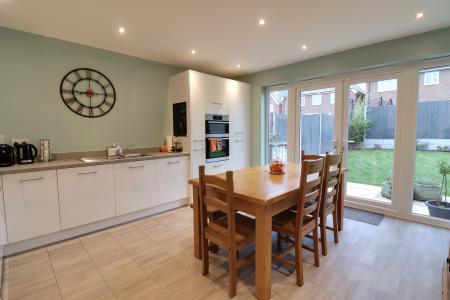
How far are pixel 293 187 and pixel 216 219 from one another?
78 centimetres

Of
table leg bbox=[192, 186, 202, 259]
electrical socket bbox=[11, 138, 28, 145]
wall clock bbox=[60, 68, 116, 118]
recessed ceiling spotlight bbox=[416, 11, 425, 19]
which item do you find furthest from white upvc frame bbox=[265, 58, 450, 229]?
electrical socket bbox=[11, 138, 28, 145]

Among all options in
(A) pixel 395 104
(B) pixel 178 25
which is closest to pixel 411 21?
(A) pixel 395 104

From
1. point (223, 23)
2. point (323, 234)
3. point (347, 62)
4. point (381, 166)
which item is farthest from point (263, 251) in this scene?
point (347, 62)

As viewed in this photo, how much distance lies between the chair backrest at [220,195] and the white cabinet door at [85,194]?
1.59 metres

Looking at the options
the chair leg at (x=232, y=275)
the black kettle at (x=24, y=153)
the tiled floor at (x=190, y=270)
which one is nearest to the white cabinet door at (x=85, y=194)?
the tiled floor at (x=190, y=270)

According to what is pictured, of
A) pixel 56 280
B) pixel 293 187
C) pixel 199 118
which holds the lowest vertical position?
pixel 56 280

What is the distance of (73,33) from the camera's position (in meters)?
2.57

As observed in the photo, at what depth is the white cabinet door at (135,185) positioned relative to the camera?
Answer: 9.36 ft

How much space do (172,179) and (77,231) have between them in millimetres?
1324

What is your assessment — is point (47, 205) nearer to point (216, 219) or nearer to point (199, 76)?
point (216, 219)

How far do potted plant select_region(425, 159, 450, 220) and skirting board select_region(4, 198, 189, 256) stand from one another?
3.53 m

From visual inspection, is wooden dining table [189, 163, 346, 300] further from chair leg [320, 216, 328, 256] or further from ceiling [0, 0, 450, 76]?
ceiling [0, 0, 450, 76]

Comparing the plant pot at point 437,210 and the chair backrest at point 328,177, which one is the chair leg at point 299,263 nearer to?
the chair backrest at point 328,177

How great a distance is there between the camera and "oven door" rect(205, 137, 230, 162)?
3.79m
